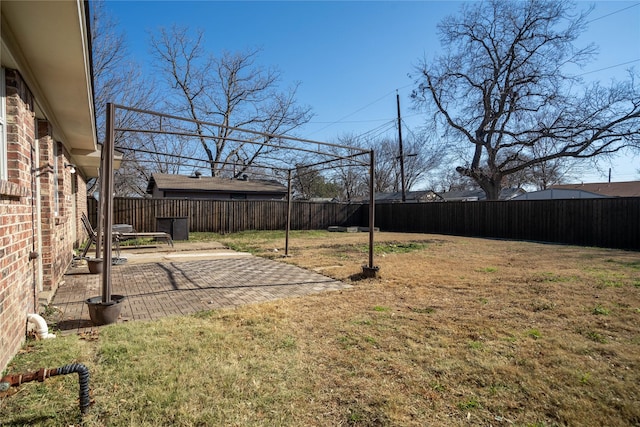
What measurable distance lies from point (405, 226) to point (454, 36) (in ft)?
42.0

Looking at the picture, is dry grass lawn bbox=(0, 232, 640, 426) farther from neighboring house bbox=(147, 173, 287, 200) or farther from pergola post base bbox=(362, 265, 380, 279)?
neighboring house bbox=(147, 173, 287, 200)

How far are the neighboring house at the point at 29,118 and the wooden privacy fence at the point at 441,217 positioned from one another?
28.2 ft

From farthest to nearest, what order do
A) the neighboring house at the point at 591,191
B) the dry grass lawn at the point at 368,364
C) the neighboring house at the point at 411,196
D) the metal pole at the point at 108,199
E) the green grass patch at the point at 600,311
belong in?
the neighboring house at the point at 411,196 → the neighboring house at the point at 591,191 → the green grass patch at the point at 600,311 → the metal pole at the point at 108,199 → the dry grass lawn at the point at 368,364

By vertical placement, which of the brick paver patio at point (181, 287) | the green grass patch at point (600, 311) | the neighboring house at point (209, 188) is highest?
the neighboring house at point (209, 188)

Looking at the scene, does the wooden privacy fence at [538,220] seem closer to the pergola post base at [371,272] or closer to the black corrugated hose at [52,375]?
the pergola post base at [371,272]

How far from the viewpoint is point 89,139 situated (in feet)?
20.3

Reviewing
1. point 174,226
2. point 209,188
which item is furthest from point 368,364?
point 209,188

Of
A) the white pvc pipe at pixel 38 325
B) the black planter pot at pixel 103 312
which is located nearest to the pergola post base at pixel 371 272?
the black planter pot at pixel 103 312

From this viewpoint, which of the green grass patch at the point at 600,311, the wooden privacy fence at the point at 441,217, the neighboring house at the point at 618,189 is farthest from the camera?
the neighboring house at the point at 618,189

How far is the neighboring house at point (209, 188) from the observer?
2023 centimetres

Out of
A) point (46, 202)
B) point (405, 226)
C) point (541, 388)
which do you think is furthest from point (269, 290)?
point (405, 226)

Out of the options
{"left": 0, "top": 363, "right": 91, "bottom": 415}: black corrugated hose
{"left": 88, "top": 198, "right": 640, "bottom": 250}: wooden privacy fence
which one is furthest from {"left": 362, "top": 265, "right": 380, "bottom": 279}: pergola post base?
{"left": 88, "top": 198, "right": 640, "bottom": 250}: wooden privacy fence

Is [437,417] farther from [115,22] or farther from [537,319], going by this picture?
[115,22]

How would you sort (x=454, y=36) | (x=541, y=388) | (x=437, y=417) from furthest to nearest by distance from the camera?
1. (x=454, y=36)
2. (x=541, y=388)
3. (x=437, y=417)
